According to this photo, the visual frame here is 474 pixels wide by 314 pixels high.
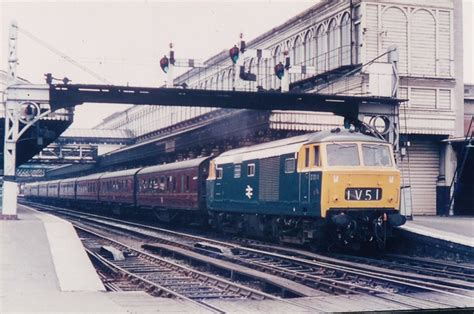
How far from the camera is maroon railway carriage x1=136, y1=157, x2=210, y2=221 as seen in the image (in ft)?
93.1

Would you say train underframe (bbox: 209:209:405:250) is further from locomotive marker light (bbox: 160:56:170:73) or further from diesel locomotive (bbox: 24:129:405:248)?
locomotive marker light (bbox: 160:56:170:73)

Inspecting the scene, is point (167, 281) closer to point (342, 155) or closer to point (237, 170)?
point (342, 155)

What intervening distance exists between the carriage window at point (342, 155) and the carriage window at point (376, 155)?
256 millimetres

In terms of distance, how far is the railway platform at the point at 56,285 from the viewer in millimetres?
9625

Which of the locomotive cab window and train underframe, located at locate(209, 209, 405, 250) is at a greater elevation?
the locomotive cab window

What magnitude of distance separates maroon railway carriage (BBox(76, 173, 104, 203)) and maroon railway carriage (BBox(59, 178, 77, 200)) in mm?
1994

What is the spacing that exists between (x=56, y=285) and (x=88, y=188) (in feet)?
137

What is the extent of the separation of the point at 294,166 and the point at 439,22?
645 inches

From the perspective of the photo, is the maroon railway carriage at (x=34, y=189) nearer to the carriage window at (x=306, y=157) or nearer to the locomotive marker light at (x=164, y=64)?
the locomotive marker light at (x=164, y=64)

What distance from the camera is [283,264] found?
17.1m

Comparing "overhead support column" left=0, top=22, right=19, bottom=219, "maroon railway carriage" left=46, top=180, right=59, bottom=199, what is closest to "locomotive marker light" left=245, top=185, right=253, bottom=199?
"overhead support column" left=0, top=22, right=19, bottom=219

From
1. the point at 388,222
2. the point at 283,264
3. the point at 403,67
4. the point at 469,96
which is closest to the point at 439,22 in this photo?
the point at 403,67

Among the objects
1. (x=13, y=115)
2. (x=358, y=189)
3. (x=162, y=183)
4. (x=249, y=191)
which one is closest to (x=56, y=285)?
(x=358, y=189)

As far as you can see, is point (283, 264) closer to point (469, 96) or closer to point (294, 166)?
point (294, 166)
